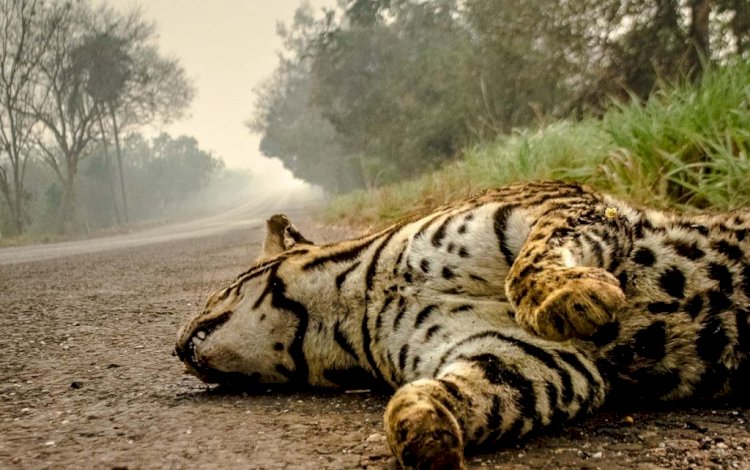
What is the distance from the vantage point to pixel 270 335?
2289 mm

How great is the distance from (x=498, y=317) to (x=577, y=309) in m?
0.45

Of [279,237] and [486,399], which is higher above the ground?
[279,237]

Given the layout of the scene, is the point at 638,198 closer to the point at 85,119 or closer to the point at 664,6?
the point at 664,6

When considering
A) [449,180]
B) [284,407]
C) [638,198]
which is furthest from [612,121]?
[284,407]

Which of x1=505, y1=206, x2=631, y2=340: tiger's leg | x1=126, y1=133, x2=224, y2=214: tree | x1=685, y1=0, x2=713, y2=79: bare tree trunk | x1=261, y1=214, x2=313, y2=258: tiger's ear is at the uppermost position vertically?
x1=126, y1=133, x2=224, y2=214: tree

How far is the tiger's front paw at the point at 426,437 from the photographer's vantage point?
1375mm

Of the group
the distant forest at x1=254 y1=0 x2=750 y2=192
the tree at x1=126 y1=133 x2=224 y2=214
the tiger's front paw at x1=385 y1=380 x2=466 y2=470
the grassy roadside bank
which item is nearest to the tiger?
the tiger's front paw at x1=385 y1=380 x2=466 y2=470

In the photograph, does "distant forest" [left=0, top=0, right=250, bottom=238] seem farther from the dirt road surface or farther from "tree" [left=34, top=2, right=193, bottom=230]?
the dirt road surface

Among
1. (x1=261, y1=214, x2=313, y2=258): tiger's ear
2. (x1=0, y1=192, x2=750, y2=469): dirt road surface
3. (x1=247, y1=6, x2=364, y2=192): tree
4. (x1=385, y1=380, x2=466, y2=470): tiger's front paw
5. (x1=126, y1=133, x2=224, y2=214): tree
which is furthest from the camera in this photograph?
(x1=126, y1=133, x2=224, y2=214): tree

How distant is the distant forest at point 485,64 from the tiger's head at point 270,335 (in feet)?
15.0

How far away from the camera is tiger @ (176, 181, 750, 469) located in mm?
1582

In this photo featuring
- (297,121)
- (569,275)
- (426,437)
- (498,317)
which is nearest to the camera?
(426,437)

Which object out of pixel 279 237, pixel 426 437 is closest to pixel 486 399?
pixel 426 437

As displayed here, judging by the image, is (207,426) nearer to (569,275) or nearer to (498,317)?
(498,317)
